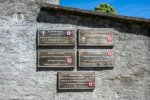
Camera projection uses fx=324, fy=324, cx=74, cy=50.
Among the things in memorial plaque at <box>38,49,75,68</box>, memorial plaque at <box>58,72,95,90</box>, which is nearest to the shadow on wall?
memorial plaque at <box>38,49,75,68</box>

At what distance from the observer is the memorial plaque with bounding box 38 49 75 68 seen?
271 inches

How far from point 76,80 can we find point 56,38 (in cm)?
99

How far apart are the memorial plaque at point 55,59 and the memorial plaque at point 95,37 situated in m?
0.38

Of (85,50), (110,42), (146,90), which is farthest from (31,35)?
(146,90)

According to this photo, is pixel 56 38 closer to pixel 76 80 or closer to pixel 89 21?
pixel 89 21

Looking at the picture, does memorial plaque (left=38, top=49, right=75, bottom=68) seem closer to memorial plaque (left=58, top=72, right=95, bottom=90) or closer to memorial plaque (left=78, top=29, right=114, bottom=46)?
memorial plaque (left=58, top=72, right=95, bottom=90)

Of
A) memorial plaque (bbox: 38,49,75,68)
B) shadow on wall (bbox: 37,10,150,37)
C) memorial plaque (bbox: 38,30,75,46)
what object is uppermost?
shadow on wall (bbox: 37,10,150,37)

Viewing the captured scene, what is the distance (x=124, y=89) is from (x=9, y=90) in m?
A: 2.47

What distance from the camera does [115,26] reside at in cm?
716

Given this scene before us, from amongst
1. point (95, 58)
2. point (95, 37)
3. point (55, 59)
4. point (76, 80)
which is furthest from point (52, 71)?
point (95, 37)

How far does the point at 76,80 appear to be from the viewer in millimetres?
6891

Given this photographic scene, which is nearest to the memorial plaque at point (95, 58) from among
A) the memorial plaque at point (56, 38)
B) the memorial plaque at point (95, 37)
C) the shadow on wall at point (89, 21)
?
the memorial plaque at point (95, 37)

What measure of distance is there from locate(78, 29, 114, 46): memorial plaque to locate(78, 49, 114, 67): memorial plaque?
0.15m

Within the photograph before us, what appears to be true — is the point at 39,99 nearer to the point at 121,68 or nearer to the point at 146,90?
the point at 121,68
